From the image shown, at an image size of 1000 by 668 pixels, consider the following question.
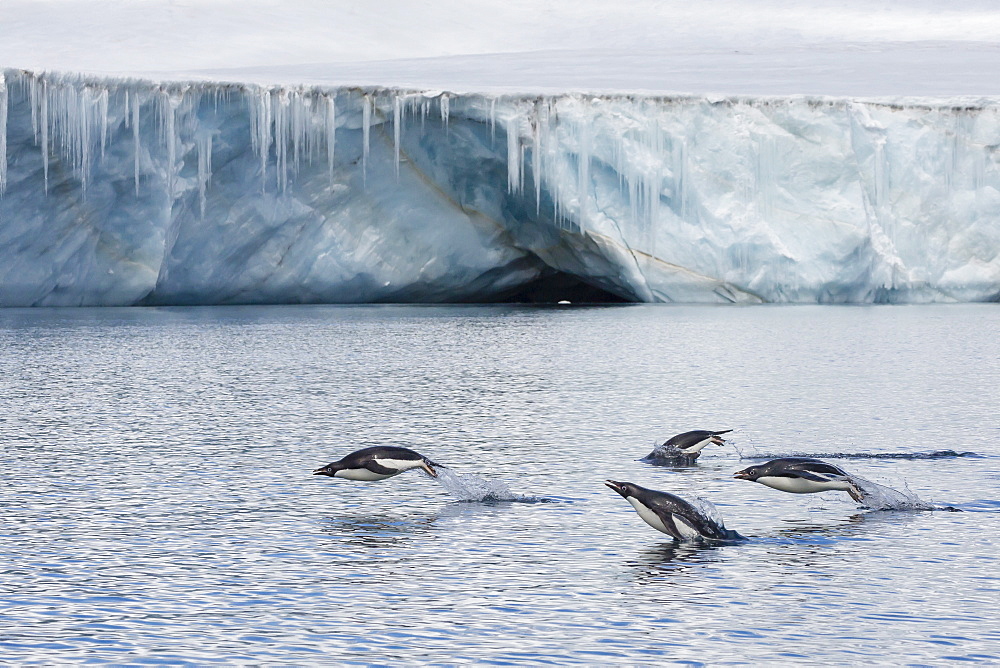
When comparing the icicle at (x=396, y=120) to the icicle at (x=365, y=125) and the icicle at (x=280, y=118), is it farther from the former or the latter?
the icicle at (x=280, y=118)

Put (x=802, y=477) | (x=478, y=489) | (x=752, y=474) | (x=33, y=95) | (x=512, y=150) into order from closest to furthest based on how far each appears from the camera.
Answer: (x=802, y=477) → (x=752, y=474) → (x=478, y=489) → (x=33, y=95) → (x=512, y=150)

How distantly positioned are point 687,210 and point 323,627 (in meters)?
21.4

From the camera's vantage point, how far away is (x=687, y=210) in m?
25.7

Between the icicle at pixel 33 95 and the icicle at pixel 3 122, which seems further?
the icicle at pixel 33 95

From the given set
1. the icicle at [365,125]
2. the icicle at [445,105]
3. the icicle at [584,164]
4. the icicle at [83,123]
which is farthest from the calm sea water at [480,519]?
the icicle at [584,164]

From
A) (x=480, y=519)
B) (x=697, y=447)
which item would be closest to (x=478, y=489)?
(x=480, y=519)

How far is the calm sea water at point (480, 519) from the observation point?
4883mm

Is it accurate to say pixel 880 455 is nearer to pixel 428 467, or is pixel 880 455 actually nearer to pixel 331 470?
pixel 428 467

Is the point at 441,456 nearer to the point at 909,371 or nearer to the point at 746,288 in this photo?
the point at 909,371

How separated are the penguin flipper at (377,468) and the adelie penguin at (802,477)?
188 cm

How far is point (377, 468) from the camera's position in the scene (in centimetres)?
759

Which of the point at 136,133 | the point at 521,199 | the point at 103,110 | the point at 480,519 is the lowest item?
the point at 480,519

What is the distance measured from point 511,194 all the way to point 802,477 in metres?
18.8

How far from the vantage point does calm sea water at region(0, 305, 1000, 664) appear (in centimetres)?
488
